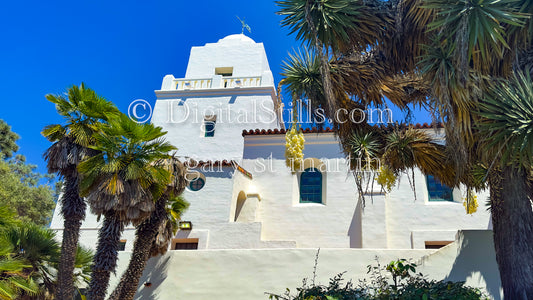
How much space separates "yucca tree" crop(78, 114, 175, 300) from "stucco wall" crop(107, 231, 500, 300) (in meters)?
2.87

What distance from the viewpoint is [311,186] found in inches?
688

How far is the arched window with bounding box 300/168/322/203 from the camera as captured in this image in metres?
17.2

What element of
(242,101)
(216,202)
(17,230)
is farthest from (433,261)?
(242,101)

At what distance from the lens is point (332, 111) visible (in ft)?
27.3

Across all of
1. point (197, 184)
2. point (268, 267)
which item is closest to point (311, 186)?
point (197, 184)

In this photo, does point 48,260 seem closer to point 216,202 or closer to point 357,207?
point 216,202

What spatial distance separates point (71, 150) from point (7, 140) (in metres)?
17.4

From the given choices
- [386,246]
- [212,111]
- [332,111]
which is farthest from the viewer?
[212,111]

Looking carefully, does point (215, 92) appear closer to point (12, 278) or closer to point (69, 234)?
point (69, 234)

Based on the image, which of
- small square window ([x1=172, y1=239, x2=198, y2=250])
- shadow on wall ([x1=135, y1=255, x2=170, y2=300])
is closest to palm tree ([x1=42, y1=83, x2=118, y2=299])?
shadow on wall ([x1=135, y1=255, x2=170, y2=300])

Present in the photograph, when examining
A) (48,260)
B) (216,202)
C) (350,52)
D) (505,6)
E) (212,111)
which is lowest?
(48,260)

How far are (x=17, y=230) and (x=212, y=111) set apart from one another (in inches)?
461

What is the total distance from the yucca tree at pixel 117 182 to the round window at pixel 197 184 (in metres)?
5.64

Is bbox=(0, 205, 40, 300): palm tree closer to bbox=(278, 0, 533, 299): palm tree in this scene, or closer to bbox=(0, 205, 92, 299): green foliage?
bbox=(0, 205, 92, 299): green foliage
